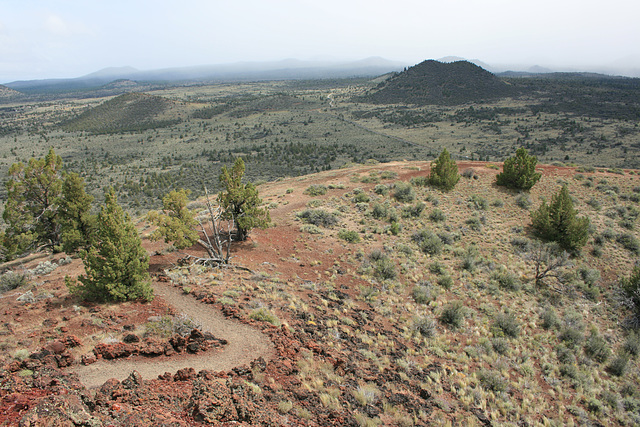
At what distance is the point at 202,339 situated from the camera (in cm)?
802

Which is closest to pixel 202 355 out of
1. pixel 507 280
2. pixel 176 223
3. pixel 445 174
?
pixel 176 223

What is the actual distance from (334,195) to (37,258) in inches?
697

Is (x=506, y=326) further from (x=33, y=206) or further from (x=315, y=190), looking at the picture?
(x=33, y=206)

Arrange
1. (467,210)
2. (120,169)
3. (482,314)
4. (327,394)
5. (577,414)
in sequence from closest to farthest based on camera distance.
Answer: (327,394)
(577,414)
(482,314)
(467,210)
(120,169)

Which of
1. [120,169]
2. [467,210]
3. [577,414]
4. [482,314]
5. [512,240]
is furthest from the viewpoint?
[120,169]

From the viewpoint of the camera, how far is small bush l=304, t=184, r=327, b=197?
76.7ft

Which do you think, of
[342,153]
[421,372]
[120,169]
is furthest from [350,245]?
[120,169]

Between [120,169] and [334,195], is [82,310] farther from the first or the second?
[120,169]

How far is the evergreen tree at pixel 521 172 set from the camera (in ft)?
77.9

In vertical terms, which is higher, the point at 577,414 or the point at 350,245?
the point at 350,245

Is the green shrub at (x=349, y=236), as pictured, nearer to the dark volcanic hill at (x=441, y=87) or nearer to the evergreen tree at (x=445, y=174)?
the evergreen tree at (x=445, y=174)

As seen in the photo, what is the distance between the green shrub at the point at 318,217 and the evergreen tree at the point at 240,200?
4.34 metres

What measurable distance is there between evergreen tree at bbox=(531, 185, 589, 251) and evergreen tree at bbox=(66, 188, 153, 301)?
21281 millimetres

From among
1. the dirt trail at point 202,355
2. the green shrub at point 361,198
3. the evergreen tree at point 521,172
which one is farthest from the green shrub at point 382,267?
the evergreen tree at point 521,172
